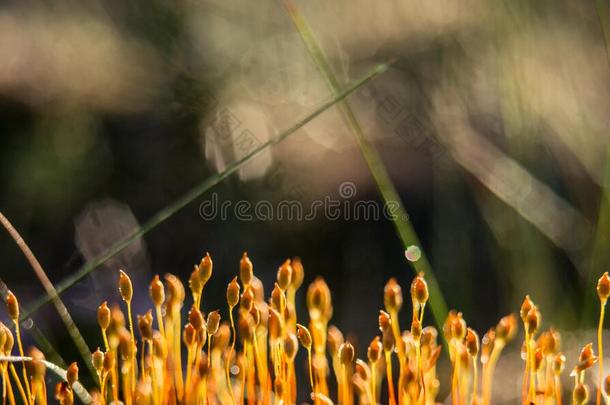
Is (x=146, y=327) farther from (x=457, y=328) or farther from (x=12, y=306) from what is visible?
(x=457, y=328)

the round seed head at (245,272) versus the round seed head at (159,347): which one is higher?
the round seed head at (245,272)

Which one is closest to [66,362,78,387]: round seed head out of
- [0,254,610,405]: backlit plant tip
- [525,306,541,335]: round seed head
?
[0,254,610,405]: backlit plant tip

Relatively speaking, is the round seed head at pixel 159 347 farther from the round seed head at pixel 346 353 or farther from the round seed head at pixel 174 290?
the round seed head at pixel 346 353

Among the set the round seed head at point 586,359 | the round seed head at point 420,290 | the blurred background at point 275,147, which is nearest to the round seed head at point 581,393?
the round seed head at point 586,359

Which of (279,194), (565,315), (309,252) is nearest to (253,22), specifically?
(279,194)

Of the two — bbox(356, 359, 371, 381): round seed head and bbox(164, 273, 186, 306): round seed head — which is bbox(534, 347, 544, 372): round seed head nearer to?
bbox(356, 359, 371, 381): round seed head

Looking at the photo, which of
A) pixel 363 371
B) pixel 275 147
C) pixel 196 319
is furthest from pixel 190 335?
pixel 275 147

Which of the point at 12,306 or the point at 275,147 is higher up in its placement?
the point at 275,147
